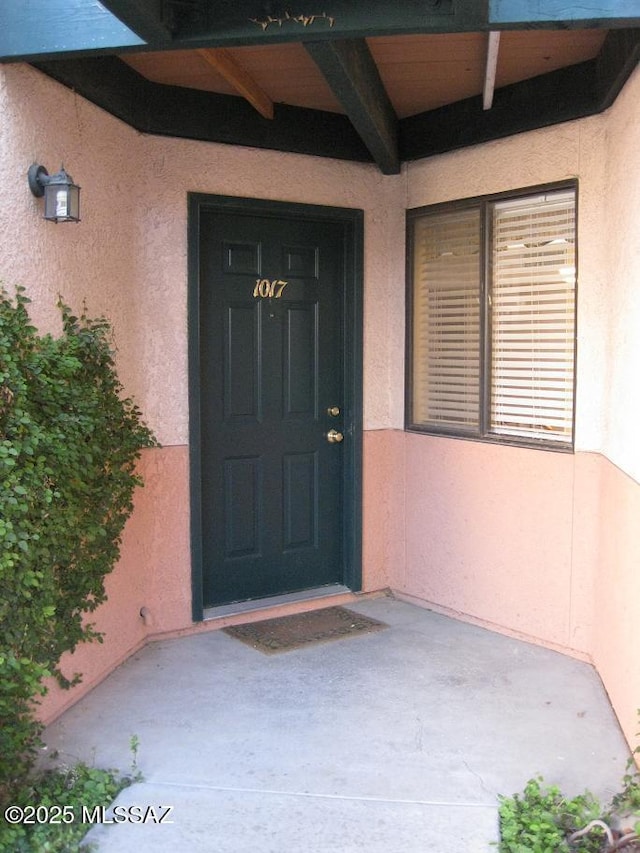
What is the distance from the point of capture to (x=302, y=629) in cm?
479

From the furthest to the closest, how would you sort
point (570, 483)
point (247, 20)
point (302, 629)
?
point (302, 629), point (570, 483), point (247, 20)

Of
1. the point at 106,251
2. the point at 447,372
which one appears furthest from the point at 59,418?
the point at 447,372

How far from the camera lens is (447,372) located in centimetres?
514

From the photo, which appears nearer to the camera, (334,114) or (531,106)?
(531,106)

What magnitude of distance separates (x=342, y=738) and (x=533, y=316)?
244 centimetres

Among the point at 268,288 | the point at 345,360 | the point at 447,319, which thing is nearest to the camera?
the point at 268,288

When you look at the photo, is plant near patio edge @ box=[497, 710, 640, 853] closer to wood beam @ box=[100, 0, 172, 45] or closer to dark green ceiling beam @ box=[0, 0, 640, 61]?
dark green ceiling beam @ box=[0, 0, 640, 61]

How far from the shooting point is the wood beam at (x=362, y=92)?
3.49 metres

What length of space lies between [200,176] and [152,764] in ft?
9.74

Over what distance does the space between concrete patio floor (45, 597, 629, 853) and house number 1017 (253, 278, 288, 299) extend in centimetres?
195

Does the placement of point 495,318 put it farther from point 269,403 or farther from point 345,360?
point 269,403

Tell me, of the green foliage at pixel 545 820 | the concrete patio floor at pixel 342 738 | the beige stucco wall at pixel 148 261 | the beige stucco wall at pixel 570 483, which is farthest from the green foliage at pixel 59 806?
the beige stucco wall at pixel 570 483

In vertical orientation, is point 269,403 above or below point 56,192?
below

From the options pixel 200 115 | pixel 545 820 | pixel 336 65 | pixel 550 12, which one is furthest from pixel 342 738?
pixel 200 115
